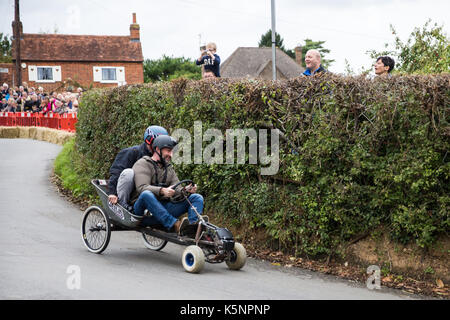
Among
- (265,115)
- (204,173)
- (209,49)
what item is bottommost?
(204,173)

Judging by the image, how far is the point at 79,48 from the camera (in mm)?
63281

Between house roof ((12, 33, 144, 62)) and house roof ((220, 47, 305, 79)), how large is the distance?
1067cm

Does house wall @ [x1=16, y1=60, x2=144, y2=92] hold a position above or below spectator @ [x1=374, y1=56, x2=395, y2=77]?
above

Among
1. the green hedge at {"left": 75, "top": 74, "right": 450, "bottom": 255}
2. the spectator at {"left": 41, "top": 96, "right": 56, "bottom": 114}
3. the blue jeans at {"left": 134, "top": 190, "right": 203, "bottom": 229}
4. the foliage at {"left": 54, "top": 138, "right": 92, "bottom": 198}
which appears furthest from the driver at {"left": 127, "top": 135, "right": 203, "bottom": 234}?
the spectator at {"left": 41, "top": 96, "right": 56, "bottom": 114}

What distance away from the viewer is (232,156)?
937 centimetres

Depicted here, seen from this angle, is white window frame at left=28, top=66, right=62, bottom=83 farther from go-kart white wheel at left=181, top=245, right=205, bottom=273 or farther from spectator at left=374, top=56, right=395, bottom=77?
go-kart white wheel at left=181, top=245, right=205, bottom=273

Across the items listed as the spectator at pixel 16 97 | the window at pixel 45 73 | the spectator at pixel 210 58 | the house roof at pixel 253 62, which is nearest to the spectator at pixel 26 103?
the spectator at pixel 16 97

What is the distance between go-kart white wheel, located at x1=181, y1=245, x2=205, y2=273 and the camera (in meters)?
7.41

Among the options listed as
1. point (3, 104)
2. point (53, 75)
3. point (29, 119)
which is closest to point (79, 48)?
point (53, 75)

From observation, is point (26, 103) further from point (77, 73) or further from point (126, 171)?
point (126, 171)

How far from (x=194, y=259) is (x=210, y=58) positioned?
6.69 meters

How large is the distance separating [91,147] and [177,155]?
5668 millimetres
